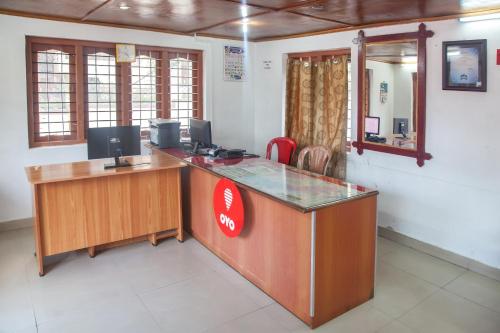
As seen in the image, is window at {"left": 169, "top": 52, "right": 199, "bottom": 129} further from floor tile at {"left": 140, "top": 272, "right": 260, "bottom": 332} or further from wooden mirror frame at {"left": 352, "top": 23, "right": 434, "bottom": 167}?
floor tile at {"left": 140, "top": 272, "right": 260, "bottom": 332}

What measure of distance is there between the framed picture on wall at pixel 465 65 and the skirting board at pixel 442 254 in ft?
5.02

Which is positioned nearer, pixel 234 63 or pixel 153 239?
pixel 153 239

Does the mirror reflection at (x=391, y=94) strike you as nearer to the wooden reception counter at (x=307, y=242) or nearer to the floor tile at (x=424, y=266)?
the floor tile at (x=424, y=266)

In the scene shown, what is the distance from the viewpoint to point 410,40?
4.00 metres

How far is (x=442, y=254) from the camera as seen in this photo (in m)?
3.94

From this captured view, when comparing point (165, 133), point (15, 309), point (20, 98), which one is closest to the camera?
point (15, 309)

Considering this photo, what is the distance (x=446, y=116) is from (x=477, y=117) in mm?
282

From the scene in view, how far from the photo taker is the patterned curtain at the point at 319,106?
4852mm

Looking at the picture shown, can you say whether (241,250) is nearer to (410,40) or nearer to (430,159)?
(430,159)

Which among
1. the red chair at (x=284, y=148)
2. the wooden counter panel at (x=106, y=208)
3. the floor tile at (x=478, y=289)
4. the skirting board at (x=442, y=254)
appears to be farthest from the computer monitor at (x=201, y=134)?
Result: the floor tile at (x=478, y=289)

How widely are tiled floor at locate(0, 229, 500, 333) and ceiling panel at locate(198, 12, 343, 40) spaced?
8.04ft

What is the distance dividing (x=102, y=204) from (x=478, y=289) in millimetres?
3354

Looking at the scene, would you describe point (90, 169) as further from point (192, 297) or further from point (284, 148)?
point (284, 148)

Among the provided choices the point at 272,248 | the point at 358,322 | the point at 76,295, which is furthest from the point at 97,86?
the point at 358,322
